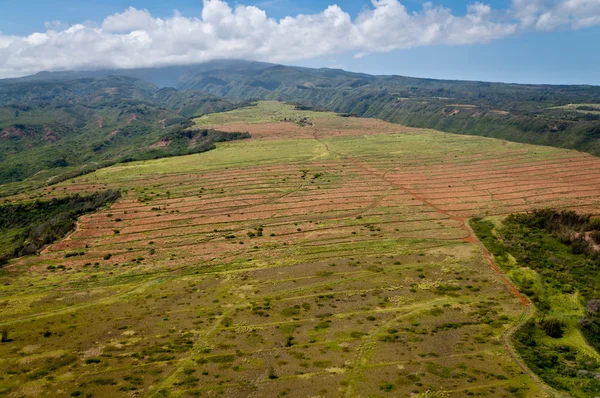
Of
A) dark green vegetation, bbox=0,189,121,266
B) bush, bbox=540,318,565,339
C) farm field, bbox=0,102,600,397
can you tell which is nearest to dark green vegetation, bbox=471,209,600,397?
bush, bbox=540,318,565,339

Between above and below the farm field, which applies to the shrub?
below

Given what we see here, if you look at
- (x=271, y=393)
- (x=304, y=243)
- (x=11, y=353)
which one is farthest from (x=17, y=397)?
(x=304, y=243)

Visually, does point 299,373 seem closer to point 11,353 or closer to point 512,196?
point 11,353

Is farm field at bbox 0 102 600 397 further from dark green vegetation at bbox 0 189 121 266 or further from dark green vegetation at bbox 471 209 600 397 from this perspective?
dark green vegetation at bbox 0 189 121 266

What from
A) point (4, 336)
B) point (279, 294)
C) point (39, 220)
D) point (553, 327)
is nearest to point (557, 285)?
point (553, 327)

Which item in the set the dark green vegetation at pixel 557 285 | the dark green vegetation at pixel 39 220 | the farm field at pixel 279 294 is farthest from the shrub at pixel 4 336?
the dark green vegetation at pixel 557 285

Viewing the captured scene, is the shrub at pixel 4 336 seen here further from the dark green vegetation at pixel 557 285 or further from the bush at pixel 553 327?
the bush at pixel 553 327
